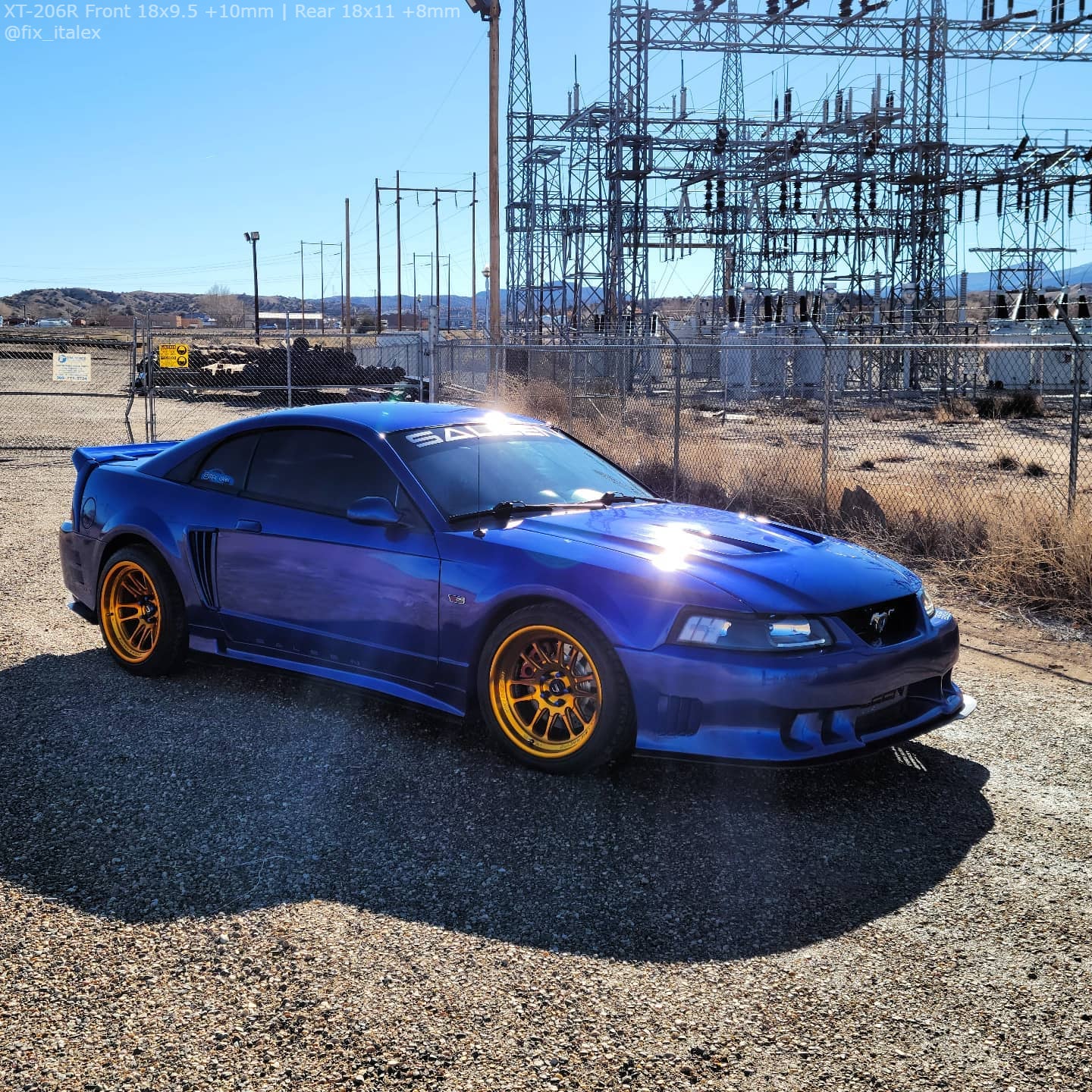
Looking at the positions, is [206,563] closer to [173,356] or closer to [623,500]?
[623,500]

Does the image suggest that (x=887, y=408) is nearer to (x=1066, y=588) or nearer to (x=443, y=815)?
(x=1066, y=588)

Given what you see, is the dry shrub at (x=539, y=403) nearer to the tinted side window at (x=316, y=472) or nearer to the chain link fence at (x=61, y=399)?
the chain link fence at (x=61, y=399)

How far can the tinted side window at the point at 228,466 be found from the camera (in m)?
5.86

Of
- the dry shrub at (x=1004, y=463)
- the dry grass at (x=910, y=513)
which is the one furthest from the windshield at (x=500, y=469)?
the dry shrub at (x=1004, y=463)

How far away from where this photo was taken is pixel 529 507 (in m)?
5.27

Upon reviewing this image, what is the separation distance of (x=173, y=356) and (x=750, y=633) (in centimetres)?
1612

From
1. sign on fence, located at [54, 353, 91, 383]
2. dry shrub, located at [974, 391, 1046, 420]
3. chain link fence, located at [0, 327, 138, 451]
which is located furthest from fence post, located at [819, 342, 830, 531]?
dry shrub, located at [974, 391, 1046, 420]

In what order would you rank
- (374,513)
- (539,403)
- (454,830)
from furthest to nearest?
1. (539,403)
2. (374,513)
3. (454,830)

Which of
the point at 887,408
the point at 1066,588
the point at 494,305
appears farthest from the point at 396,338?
the point at 1066,588

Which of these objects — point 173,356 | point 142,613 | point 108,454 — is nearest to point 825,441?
point 108,454

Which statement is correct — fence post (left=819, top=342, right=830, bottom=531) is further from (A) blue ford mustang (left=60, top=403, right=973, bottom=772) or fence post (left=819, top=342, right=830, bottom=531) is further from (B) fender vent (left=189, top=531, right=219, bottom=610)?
(B) fender vent (left=189, top=531, right=219, bottom=610)

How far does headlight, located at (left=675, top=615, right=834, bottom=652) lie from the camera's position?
431cm

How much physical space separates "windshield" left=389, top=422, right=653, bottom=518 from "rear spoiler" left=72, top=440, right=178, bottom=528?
176 cm

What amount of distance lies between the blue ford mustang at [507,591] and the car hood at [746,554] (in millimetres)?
14
